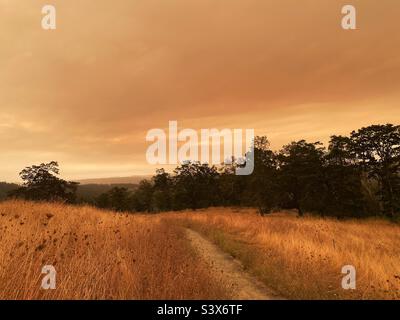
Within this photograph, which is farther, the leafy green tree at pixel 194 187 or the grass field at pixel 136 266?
the leafy green tree at pixel 194 187

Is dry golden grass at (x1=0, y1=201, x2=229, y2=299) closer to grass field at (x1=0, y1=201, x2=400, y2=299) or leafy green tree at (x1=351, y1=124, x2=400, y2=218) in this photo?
grass field at (x1=0, y1=201, x2=400, y2=299)

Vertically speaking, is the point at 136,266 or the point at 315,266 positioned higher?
the point at 136,266

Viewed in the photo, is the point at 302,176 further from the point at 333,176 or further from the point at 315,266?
the point at 315,266

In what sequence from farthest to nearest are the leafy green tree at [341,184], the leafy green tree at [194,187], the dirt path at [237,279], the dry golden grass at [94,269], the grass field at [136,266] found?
the leafy green tree at [194,187] → the leafy green tree at [341,184] → the dirt path at [237,279] → the grass field at [136,266] → the dry golden grass at [94,269]

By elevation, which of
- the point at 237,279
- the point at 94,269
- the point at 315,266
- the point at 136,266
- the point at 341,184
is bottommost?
the point at 237,279

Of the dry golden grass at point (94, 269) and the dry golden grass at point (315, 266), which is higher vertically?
the dry golden grass at point (94, 269)

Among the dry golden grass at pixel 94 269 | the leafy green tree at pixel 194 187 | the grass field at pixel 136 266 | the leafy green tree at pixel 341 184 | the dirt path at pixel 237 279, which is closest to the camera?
the dry golden grass at pixel 94 269

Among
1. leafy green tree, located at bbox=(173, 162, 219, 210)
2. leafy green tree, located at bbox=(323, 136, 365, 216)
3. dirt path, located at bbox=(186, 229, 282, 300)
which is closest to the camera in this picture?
dirt path, located at bbox=(186, 229, 282, 300)

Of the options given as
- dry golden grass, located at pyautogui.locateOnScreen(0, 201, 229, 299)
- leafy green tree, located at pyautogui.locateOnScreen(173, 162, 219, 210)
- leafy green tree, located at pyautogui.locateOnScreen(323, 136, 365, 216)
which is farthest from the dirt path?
leafy green tree, located at pyautogui.locateOnScreen(173, 162, 219, 210)

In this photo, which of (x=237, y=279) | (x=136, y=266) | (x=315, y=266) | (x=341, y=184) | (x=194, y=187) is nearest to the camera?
(x=136, y=266)

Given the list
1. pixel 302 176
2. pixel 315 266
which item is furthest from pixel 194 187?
pixel 315 266

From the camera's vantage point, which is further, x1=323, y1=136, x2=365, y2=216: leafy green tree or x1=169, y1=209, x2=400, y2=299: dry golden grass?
x1=323, y1=136, x2=365, y2=216: leafy green tree

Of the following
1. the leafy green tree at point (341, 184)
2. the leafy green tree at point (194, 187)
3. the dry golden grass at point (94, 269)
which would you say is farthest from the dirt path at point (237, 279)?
the leafy green tree at point (194, 187)

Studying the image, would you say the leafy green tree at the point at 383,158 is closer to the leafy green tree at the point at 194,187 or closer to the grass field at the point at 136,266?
the grass field at the point at 136,266
